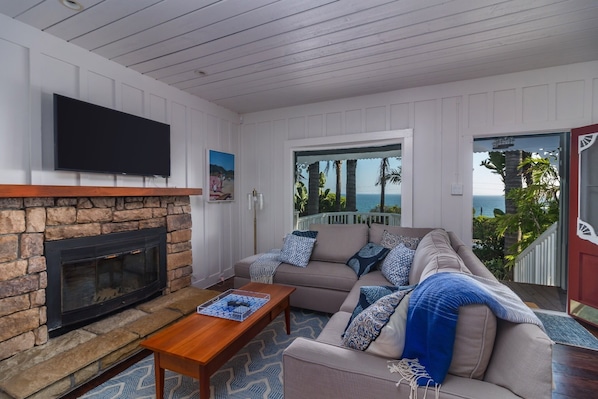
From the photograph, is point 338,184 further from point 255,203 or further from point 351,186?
point 255,203

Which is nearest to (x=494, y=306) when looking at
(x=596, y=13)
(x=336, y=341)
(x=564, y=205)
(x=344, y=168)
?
(x=336, y=341)

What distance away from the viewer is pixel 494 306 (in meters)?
1.03

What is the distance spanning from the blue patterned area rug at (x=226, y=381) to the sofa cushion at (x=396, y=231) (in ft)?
5.43

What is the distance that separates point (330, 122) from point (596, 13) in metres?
2.60

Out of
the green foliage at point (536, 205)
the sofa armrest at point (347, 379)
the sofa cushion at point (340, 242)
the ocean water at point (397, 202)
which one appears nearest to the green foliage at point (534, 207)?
the green foliage at point (536, 205)

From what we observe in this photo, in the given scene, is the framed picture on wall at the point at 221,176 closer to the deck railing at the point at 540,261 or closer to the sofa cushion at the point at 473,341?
the sofa cushion at the point at 473,341

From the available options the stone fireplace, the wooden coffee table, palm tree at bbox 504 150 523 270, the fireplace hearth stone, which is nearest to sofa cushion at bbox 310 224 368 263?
the wooden coffee table

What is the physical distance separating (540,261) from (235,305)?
13.3ft

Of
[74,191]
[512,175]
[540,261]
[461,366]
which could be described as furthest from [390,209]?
[74,191]

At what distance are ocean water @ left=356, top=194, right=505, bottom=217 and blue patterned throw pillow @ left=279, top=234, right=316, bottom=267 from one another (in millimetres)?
1549

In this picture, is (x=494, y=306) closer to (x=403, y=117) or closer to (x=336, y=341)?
(x=336, y=341)

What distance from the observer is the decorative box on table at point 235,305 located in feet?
6.67

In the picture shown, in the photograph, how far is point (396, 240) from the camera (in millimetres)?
3141

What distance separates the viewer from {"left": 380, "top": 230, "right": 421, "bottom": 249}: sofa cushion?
2994mm
